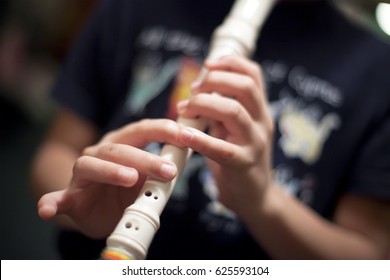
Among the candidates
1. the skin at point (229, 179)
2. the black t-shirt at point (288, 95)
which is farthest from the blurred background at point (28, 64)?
the skin at point (229, 179)

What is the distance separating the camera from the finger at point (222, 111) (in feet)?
0.96

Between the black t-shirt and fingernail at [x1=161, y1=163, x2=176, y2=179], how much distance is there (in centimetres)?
13

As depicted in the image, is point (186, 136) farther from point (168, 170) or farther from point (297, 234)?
point (297, 234)

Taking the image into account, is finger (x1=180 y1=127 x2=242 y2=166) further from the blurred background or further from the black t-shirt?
the blurred background

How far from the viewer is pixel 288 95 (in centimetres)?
42

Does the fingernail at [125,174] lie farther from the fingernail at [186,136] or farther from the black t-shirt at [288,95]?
the black t-shirt at [288,95]

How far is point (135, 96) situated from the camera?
0.43 m

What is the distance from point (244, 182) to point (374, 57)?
0.20m

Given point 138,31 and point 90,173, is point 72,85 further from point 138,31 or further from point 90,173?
point 90,173

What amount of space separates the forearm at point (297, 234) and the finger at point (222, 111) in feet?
0.26

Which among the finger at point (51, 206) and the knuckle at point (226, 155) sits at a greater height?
the knuckle at point (226, 155)

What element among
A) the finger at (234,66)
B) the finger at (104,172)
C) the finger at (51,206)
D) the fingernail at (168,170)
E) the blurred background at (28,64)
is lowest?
the finger at (51,206)

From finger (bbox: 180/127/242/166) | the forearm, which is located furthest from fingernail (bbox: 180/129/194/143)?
the forearm
